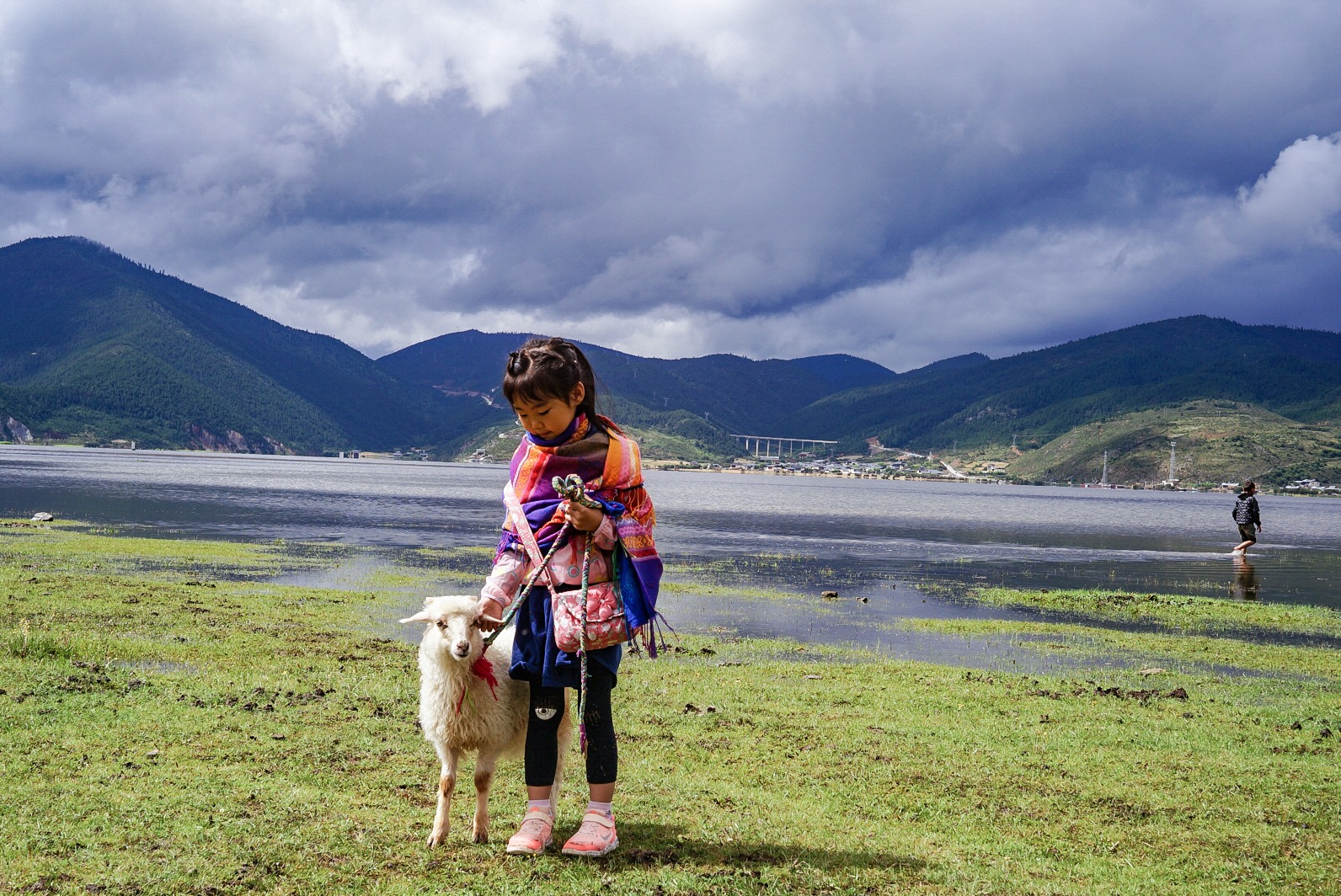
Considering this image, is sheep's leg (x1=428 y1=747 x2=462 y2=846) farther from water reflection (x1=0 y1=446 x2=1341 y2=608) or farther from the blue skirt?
water reflection (x1=0 y1=446 x2=1341 y2=608)

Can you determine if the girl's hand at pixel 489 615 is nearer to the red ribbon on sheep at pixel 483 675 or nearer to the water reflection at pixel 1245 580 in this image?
the red ribbon on sheep at pixel 483 675

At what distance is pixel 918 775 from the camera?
8.83 m

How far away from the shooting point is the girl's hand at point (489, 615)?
235 inches

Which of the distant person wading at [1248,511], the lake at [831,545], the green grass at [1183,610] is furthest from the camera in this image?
the distant person wading at [1248,511]

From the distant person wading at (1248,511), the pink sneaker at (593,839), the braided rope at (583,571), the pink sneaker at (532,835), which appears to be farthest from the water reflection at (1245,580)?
the braided rope at (583,571)

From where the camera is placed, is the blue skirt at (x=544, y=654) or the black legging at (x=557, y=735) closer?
the blue skirt at (x=544, y=654)

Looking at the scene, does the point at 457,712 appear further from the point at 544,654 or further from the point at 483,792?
the point at 544,654

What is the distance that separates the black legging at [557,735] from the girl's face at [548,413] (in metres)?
1.64

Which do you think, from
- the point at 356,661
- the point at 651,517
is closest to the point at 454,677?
the point at 651,517

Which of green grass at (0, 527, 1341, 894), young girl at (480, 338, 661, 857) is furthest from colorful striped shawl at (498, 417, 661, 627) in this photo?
green grass at (0, 527, 1341, 894)

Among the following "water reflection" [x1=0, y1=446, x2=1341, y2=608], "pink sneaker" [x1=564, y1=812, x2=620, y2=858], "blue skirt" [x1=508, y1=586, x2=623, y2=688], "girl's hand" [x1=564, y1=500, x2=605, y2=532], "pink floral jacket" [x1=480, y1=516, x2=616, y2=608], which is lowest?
"water reflection" [x1=0, y1=446, x2=1341, y2=608]

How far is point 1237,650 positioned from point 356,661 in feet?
55.5

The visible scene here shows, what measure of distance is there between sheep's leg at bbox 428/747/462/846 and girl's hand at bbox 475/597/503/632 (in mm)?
976

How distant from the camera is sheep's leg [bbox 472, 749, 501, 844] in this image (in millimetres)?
6316
